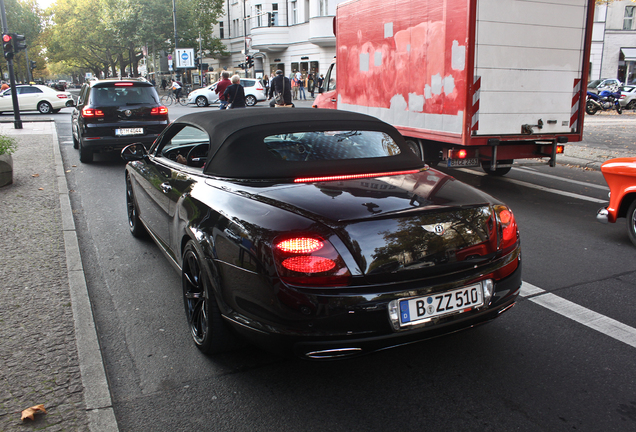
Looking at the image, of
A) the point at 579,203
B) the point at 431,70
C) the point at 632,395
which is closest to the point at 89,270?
the point at 632,395

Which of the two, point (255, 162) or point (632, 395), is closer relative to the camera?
point (632, 395)

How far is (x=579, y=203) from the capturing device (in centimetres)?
752

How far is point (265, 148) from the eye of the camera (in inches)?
135

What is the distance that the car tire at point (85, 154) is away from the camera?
11.2 metres

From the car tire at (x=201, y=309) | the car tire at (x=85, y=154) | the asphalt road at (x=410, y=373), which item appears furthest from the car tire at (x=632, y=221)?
the car tire at (x=85, y=154)

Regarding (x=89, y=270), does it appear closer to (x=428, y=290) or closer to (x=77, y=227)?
(x=77, y=227)

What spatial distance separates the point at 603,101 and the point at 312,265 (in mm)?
29568

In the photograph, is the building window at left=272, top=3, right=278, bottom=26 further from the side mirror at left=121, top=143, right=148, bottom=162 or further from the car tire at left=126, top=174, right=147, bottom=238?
the side mirror at left=121, top=143, right=148, bottom=162

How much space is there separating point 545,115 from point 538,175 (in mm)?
2221

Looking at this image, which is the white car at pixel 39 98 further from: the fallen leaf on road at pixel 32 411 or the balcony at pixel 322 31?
the fallen leaf on road at pixel 32 411

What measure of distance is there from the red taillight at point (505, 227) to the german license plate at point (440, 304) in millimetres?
333

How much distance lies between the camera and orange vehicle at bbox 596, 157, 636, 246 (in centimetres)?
546

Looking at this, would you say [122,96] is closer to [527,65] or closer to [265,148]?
[527,65]

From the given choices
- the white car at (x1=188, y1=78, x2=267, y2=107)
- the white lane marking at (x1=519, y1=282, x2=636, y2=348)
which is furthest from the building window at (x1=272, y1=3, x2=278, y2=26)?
the white lane marking at (x1=519, y1=282, x2=636, y2=348)
